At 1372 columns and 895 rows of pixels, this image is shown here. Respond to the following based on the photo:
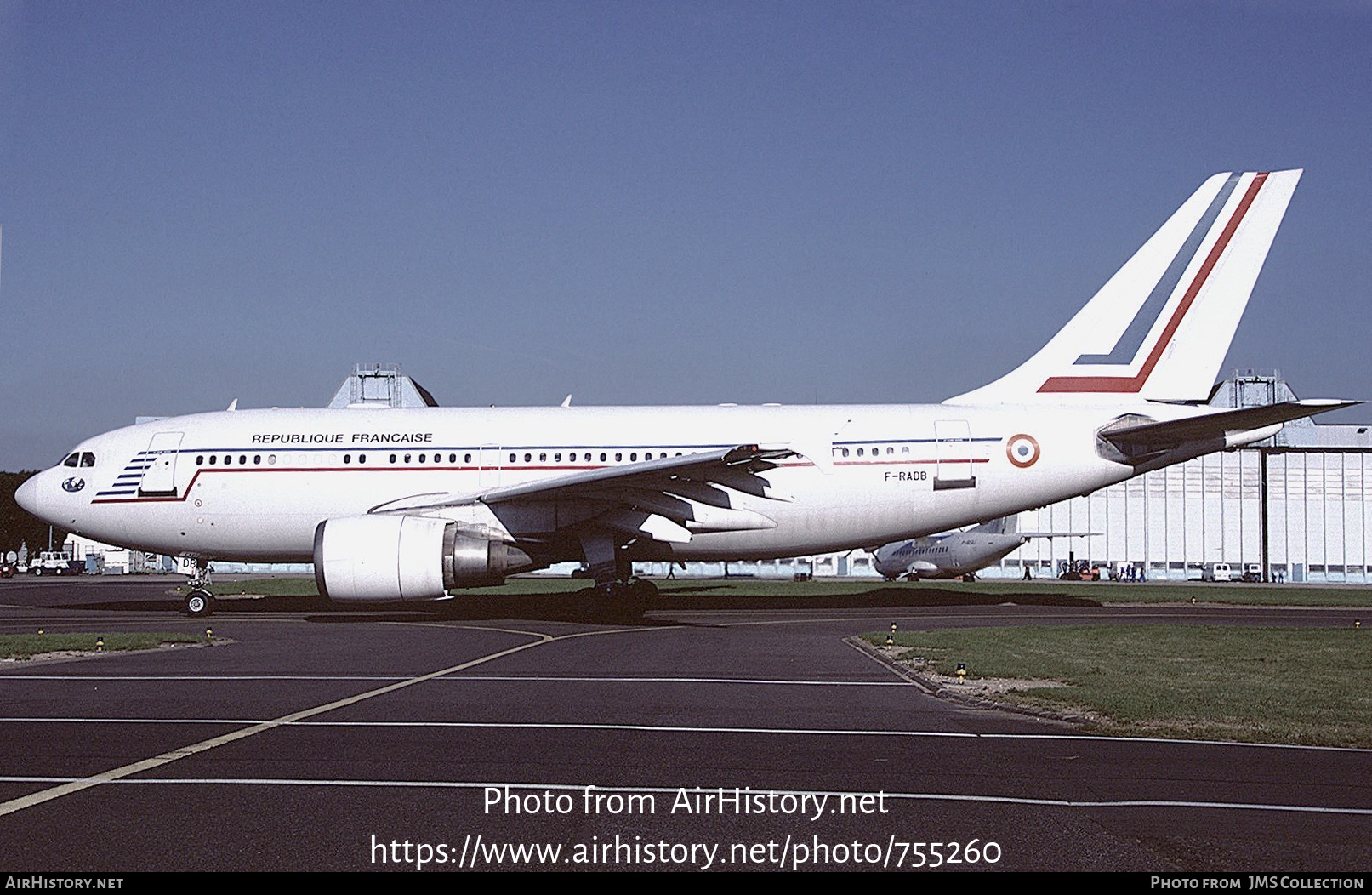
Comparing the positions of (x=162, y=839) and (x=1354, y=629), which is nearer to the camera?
A: (x=162, y=839)

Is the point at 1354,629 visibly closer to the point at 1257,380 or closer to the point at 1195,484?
the point at 1195,484

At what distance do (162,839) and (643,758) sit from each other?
3558mm

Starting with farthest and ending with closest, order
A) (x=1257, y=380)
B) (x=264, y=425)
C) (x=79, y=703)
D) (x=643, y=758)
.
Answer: (x=1257, y=380) < (x=264, y=425) < (x=79, y=703) < (x=643, y=758)

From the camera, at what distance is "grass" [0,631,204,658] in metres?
16.9

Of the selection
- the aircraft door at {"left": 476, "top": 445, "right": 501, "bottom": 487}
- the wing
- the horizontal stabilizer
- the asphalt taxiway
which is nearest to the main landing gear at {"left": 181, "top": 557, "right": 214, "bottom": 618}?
the wing

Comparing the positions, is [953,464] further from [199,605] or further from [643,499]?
[199,605]

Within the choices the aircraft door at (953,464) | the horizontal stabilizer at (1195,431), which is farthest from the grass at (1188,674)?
the aircraft door at (953,464)

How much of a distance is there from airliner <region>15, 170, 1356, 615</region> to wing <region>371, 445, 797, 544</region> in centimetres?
6

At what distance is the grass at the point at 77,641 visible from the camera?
16922mm

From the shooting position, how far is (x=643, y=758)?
8711mm

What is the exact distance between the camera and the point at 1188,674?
1436 cm

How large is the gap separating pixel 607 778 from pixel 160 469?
21.5 meters

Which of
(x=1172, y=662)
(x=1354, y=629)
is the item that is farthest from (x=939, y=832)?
(x=1354, y=629)

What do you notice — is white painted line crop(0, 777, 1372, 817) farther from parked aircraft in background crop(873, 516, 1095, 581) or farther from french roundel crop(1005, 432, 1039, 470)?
parked aircraft in background crop(873, 516, 1095, 581)
